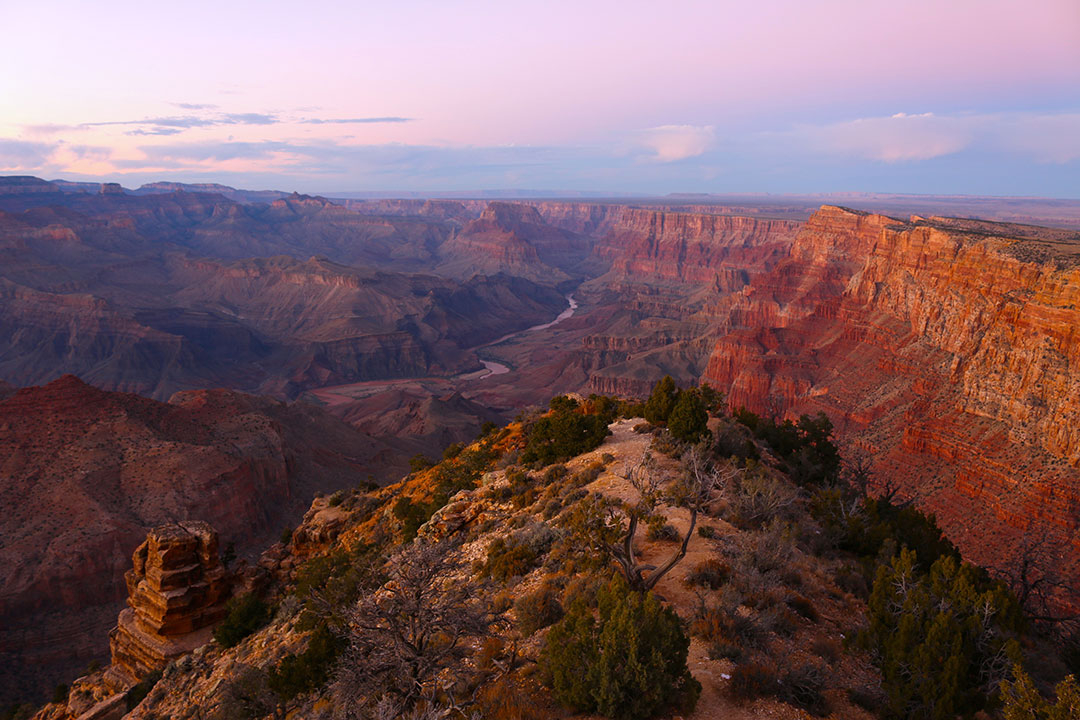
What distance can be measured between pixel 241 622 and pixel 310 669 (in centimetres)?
1136

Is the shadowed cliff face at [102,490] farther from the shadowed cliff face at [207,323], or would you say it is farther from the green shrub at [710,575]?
the shadowed cliff face at [207,323]

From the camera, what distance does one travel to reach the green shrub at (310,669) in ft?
43.8

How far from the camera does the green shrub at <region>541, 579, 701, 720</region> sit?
29.5 feet

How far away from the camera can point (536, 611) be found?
1274 cm

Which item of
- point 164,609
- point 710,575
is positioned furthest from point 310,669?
point 164,609

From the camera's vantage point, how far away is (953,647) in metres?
9.43

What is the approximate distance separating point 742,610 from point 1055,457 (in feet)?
140

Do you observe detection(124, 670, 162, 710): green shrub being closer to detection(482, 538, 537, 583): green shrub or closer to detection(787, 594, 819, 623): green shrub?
detection(482, 538, 537, 583): green shrub

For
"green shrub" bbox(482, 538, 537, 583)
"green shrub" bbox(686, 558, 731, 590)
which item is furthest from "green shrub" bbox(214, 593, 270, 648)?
"green shrub" bbox(686, 558, 731, 590)

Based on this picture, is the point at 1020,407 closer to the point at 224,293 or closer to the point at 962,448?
the point at 962,448

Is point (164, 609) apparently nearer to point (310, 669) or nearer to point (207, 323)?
point (310, 669)

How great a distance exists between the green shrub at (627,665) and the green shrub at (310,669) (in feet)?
21.5

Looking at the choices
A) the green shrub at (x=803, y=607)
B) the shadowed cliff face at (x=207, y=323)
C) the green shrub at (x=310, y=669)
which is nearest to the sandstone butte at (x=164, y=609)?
the green shrub at (x=310, y=669)

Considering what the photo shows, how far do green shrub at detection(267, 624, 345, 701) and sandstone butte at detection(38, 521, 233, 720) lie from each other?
1382 cm
